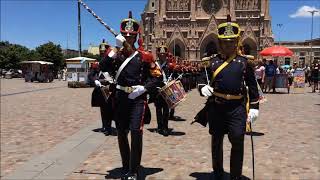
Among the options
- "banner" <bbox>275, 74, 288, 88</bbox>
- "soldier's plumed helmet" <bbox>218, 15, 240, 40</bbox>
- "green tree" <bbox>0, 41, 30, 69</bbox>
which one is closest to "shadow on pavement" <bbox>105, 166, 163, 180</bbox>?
"soldier's plumed helmet" <bbox>218, 15, 240, 40</bbox>

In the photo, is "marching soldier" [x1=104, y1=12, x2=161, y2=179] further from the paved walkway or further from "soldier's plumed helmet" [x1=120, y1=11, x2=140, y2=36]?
the paved walkway

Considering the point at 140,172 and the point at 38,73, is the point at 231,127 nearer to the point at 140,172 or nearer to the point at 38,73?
the point at 140,172

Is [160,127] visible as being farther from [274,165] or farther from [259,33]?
[259,33]

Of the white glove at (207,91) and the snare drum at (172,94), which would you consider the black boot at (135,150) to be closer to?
the white glove at (207,91)

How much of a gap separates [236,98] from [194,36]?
88668 mm

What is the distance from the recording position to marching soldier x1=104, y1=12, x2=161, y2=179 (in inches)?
237

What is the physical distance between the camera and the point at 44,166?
23.2 ft

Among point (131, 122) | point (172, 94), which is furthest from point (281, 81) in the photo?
point (131, 122)

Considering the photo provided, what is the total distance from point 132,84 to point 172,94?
277cm

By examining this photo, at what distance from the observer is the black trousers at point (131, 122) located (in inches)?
236

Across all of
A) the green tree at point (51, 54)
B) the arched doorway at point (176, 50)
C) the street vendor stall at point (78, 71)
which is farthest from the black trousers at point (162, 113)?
the arched doorway at point (176, 50)

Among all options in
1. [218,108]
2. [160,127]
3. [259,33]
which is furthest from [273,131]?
[259,33]

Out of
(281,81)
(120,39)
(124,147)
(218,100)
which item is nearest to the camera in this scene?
(218,100)

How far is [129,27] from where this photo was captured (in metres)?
6.12
